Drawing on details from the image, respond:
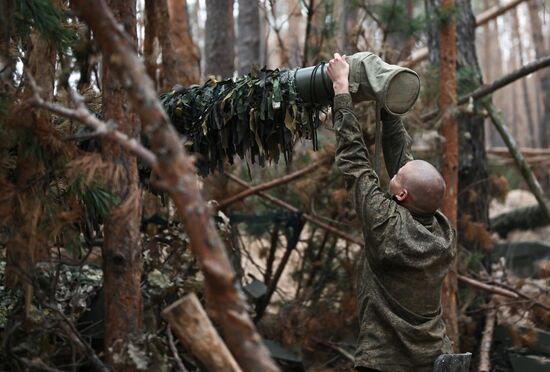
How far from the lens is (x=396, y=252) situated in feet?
10.6

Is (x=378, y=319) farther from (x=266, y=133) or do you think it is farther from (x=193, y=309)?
(x=193, y=309)

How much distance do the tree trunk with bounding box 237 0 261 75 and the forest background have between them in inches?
1.1

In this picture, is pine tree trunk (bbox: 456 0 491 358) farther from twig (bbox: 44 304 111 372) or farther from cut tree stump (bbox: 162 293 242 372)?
cut tree stump (bbox: 162 293 242 372)

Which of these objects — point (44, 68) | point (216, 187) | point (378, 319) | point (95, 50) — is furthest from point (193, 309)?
point (216, 187)

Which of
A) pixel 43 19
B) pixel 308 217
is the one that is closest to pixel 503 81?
pixel 308 217

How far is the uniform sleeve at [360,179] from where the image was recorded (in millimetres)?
3248

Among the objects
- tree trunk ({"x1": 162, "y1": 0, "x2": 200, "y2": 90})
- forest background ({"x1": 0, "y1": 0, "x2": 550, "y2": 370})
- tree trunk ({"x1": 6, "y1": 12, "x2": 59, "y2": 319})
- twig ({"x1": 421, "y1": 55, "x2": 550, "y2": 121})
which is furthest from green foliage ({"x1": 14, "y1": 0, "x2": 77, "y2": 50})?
twig ({"x1": 421, "y1": 55, "x2": 550, "y2": 121})

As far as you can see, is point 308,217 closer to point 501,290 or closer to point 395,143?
point 501,290

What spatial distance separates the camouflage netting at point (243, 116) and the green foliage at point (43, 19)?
80cm

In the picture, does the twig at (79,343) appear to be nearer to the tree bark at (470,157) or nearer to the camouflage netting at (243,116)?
the camouflage netting at (243,116)

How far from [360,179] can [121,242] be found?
1223mm

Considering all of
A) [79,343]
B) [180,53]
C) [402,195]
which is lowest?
[79,343]

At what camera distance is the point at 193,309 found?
90.5 inches

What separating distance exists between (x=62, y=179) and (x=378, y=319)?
5.51ft
